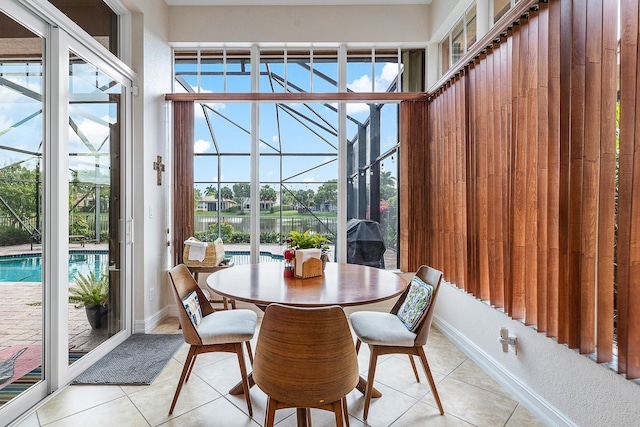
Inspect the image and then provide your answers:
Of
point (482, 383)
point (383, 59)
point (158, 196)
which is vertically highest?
point (383, 59)

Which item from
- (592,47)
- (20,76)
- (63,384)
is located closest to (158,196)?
(20,76)

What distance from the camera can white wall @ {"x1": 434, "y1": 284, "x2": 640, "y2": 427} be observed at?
1376 mm

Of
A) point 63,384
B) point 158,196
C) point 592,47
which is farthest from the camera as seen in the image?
point 158,196

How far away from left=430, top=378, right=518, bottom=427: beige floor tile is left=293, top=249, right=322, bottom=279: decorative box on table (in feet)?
3.44

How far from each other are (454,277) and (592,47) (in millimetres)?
1868

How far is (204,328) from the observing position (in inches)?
74.0

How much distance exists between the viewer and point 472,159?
2.44m

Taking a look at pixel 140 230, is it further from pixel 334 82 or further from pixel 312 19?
pixel 312 19

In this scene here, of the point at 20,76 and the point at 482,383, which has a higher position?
the point at 20,76

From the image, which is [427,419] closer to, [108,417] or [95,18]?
[108,417]

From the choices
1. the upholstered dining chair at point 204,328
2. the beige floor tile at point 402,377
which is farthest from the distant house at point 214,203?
the beige floor tile at point 402,377

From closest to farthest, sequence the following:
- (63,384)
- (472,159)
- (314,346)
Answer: (314,346) < (63,384) < (472,159)

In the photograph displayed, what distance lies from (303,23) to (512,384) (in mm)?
3709

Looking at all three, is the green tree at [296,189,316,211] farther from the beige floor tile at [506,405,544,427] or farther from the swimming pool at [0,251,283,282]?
the beige floor tile at [506,405,544,427]
